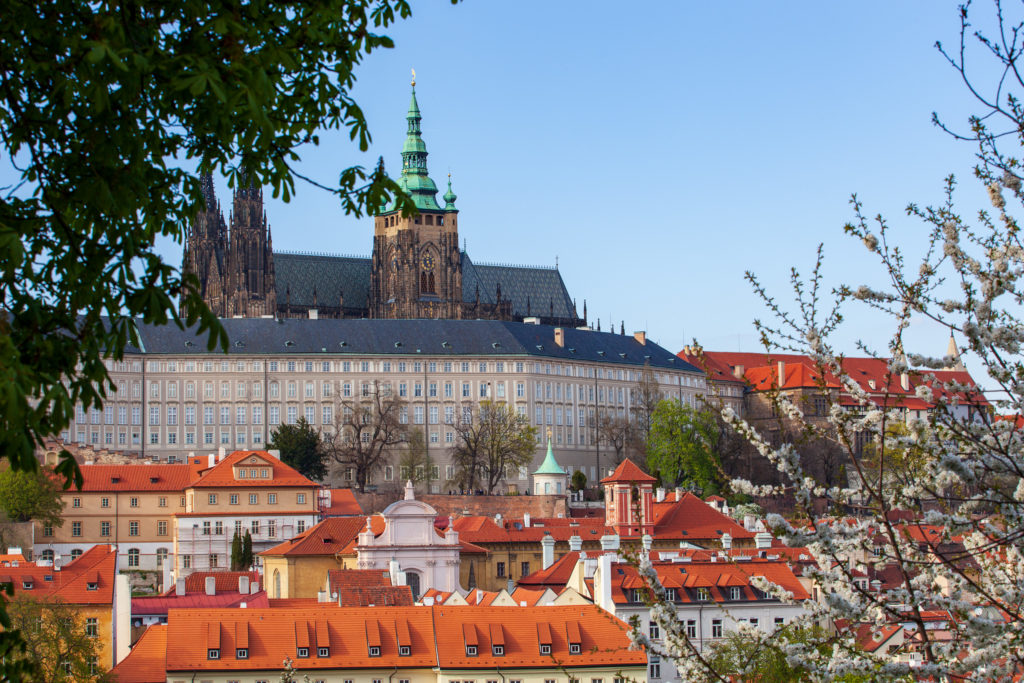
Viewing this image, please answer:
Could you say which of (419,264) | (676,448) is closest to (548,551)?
(676,448)

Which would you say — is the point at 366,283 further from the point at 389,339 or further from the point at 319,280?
the point at 389,339

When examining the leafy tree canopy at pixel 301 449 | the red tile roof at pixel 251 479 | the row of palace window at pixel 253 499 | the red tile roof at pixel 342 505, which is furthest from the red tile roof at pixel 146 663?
the leafy tree canopy at pixel 301 449

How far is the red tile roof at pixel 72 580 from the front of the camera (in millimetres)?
63688

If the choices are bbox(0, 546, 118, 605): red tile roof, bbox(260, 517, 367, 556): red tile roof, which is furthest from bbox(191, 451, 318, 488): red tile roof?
bbox(0, 546, 118, 605): red tile roof

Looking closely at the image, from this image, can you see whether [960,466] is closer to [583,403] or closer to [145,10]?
[145,10]

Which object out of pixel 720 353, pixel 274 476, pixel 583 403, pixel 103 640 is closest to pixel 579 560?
pixel 103 640

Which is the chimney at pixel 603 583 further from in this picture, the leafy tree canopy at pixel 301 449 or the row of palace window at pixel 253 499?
the leafy tree canopy at pixel 301 449

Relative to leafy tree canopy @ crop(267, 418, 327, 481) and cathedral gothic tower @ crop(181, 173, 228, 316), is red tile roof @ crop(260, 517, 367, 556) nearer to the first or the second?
leafy tree canopy @ crop(267, 418, 327, 481)

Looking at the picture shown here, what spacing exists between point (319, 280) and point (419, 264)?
12675mm

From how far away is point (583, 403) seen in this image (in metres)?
140

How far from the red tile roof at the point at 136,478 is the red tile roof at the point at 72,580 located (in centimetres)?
2287

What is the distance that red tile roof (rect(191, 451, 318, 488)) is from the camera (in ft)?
299

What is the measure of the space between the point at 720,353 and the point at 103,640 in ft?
348

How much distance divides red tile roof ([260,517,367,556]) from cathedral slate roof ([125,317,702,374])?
42.5 meters
